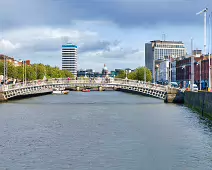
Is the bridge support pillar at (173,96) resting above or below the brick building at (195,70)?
below

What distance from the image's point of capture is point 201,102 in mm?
47469

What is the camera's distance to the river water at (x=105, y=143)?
2288 centimetres

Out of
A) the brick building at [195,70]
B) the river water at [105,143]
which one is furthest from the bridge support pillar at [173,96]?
the river water at [105,143]

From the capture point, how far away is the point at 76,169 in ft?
70.9

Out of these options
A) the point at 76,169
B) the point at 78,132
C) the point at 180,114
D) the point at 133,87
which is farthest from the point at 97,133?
the point at 133,87

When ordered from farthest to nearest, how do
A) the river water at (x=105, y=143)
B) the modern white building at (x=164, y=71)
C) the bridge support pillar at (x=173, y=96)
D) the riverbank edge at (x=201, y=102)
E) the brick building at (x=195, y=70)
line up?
the modern white building at (x=164, y=71) < the brick building at (x=195, y=70) < the bridge support pillar at (x=173, y=96) < the riverbank edge at (x=201, y=102) < the river water at (x=105, y=143)

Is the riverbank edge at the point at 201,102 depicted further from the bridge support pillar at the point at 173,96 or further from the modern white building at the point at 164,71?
the modern white building at the point at 164,71

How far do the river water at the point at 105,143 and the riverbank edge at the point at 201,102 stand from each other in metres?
1.62

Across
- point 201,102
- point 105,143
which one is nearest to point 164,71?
point 201,102

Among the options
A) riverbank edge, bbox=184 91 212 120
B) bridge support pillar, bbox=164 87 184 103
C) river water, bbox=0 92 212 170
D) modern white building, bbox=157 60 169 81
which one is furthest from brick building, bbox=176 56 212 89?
river water, bbox=0 92 212 170

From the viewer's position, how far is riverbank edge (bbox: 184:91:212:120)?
42056 millimetres

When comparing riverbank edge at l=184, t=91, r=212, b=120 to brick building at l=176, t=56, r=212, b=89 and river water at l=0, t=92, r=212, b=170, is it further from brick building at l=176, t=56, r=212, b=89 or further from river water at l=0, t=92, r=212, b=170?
brick building at l=176, t=56, r=212, b=89

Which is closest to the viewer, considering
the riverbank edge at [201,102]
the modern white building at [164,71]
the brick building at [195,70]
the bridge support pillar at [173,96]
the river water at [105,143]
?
the river water at [105,143]

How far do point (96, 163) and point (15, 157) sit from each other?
4.44 m
